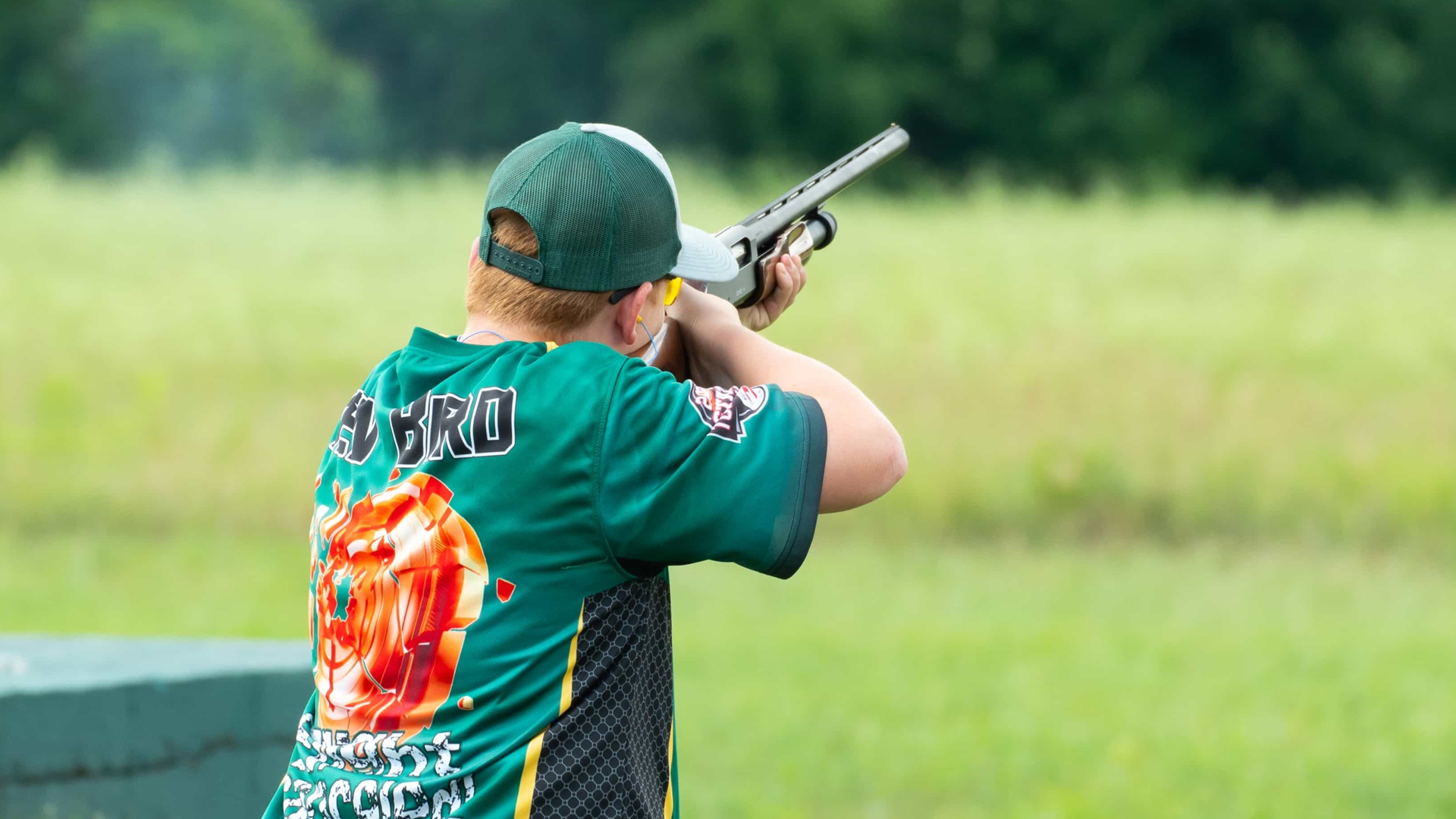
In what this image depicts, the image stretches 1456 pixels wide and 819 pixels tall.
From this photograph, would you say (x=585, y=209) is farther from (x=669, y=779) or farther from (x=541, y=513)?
(x=669, y=779)

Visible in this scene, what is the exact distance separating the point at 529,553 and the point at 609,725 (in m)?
0.22

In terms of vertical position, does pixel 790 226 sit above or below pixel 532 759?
above

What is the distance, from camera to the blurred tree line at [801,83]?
3303 centimetres

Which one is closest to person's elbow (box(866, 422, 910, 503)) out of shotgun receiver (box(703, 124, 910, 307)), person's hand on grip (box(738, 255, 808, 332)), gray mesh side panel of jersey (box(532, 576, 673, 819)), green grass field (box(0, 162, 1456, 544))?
gray mesh side panel of jersey (box(532, 576, 673, 819))

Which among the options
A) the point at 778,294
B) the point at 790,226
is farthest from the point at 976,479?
the point at 778,294

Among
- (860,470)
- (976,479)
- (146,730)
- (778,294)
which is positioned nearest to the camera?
(860,470)

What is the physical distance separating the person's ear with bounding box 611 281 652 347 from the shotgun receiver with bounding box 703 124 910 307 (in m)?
0.32

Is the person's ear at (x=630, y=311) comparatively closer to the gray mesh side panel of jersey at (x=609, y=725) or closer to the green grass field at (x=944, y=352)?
the gray mesh side panel of jersey at (x=609, y=725)

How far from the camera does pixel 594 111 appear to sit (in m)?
34.2

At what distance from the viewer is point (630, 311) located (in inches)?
76.9

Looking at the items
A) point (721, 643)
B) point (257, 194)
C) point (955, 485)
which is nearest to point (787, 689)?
point (721, 643)

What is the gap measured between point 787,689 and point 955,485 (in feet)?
15.6

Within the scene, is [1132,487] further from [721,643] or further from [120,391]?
[120,391]

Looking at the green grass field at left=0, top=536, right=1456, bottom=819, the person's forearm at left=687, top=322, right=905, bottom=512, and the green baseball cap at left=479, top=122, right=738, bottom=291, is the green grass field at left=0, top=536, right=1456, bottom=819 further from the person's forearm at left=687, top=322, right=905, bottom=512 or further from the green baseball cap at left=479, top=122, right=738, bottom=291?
the green baseball cap at left=479, top=122, right=738, bottom=291
